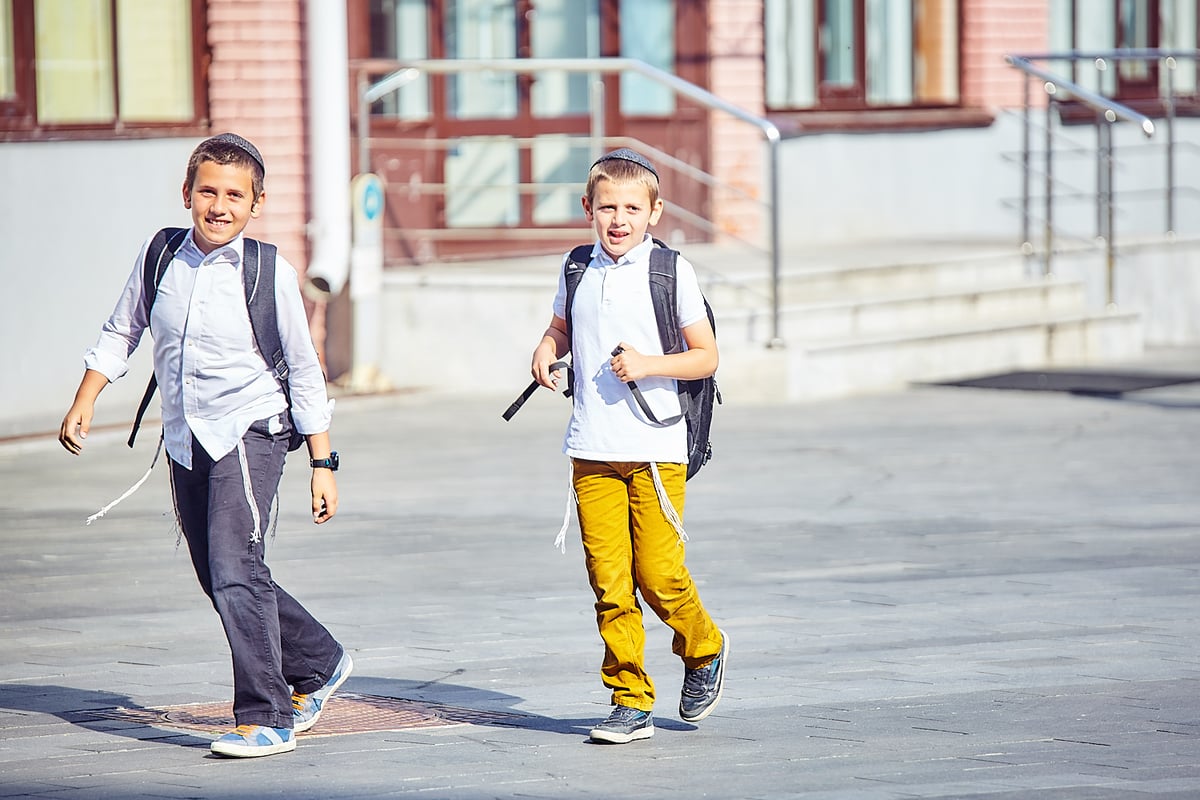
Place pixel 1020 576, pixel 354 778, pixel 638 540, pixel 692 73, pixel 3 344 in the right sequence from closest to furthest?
1. pixel 354 778
2. pixel 638 540
3. pixel 1020 576
4. pixel 3 344
5. pixel 692 73

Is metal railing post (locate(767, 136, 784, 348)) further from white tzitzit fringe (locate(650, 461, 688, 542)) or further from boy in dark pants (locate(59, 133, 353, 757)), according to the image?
boy in dark pants (locate(59, 133, 353, 757))

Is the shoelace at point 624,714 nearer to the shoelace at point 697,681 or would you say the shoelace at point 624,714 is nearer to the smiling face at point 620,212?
the shoelace at point 697,681

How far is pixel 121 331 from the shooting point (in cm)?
555

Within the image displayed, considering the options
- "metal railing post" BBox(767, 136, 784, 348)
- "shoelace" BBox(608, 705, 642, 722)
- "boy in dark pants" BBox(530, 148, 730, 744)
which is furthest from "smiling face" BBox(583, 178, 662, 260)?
"metal railing post" BBox(767, 136, 784, 348)

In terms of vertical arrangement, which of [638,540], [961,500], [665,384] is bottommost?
[961,500]

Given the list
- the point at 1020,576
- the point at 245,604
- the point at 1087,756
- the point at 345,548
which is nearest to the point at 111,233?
the point at 345,548

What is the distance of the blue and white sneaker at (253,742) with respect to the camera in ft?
17.4

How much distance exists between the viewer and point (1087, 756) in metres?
5.24

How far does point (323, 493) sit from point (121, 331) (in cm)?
72

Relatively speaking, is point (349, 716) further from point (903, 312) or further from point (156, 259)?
point (903, 312)

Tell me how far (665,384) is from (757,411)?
23.0 feet

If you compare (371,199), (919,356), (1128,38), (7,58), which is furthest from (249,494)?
(1128,38)

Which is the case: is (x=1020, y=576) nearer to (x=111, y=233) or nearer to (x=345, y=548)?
(x=345, y=548)

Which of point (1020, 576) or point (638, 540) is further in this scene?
point (1020, 576)
